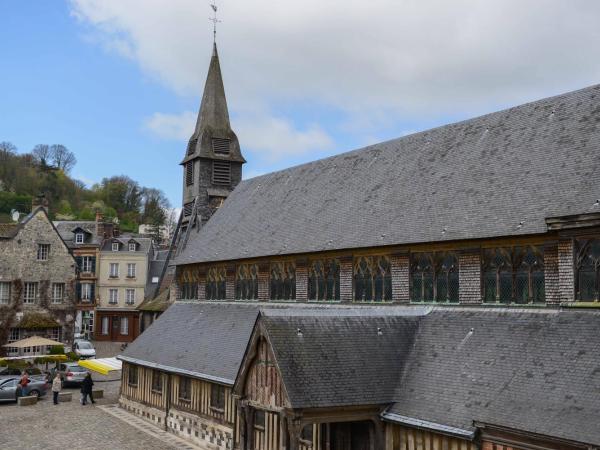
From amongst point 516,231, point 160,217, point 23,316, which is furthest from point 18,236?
point 160,217

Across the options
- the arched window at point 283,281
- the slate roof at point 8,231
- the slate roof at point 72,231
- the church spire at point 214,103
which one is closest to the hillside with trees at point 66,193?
the slate roof at point 72,231

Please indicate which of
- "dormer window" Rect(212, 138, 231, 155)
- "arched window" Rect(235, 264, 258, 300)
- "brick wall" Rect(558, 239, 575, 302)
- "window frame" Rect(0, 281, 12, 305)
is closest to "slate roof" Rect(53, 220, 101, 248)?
"window frame" Rect(0, 281, 12, 305)

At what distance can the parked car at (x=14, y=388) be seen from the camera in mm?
25703

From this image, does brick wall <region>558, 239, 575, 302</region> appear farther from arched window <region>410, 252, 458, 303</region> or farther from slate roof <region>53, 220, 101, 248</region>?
slate roof <region>53, 220, 101, 248</region>

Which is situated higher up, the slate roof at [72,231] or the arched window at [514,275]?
the slate roof at [72,231]

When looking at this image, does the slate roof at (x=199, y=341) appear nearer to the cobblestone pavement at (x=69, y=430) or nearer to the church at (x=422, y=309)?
the church at (x=422, y=309)

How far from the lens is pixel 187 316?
24.0 metres

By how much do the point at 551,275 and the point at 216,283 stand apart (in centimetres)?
1426

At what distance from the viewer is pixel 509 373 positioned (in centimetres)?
1140

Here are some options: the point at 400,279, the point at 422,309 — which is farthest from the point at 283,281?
the point at 422,309

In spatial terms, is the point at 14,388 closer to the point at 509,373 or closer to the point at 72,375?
the point at 72,375

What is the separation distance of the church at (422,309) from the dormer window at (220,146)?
9.64 m

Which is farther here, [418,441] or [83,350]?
[83,350]

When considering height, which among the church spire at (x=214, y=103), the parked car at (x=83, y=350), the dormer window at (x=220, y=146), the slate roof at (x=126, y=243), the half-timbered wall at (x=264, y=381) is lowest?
the parked car at (x=83, y=350)
